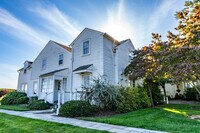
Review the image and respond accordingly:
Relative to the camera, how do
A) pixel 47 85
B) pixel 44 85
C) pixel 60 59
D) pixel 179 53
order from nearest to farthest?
pixel 179 53
pixel 47 85
pixel 44 85
pixel 60 59

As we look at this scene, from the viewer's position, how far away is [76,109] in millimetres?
9414

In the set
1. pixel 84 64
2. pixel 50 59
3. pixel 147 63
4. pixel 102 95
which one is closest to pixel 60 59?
pixel 50 59

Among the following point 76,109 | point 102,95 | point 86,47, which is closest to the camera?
point 76,109

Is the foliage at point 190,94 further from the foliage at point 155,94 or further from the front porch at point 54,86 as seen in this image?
the front porch at point 54,86

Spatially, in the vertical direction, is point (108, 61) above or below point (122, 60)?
below

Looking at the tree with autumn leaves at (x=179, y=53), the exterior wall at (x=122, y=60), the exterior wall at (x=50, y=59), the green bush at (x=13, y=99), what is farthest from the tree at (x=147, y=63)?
the green bush at (x=13, y=99)

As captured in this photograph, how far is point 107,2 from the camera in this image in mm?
10523

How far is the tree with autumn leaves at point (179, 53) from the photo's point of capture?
907cm

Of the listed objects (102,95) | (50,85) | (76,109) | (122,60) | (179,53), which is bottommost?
(76,109)

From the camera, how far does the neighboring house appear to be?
45.4ft

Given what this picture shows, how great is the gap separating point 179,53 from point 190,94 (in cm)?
1435

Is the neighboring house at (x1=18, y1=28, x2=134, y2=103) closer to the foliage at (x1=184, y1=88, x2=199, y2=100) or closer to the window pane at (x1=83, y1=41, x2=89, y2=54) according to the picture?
the window pane at (x1=83, y1=41, x2=89, y2=54)

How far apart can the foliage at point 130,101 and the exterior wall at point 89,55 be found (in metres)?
3.02

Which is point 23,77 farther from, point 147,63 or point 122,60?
point 147,63
